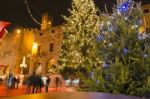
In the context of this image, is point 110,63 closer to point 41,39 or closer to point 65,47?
point 65,47

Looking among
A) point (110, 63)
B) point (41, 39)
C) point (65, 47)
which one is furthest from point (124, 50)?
point (41, 39)

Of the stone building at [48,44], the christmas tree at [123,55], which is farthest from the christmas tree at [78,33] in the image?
the stone building at [48,44]

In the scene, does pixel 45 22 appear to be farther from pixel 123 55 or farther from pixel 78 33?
pixel 123 55

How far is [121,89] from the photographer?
732cm

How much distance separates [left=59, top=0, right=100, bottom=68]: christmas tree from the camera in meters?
19.9

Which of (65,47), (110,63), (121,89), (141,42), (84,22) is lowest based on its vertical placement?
(121,89)

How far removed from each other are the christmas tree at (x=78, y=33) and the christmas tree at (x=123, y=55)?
424 inches

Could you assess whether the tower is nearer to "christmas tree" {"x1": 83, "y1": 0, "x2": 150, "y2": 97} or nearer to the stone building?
the stone building

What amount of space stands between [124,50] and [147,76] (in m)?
0.99

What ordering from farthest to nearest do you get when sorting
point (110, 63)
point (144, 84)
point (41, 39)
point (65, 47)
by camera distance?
point (41, 39) → point (65, 47) → point (110, 63) → point (144, 84)

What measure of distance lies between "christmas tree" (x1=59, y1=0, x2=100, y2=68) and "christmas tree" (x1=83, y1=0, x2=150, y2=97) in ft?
35.4

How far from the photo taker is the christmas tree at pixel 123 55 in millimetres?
7319

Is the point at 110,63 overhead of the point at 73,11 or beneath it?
beneath

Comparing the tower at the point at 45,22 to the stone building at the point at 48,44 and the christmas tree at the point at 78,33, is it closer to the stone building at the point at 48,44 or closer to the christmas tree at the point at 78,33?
the stone building at the point at 48,44
